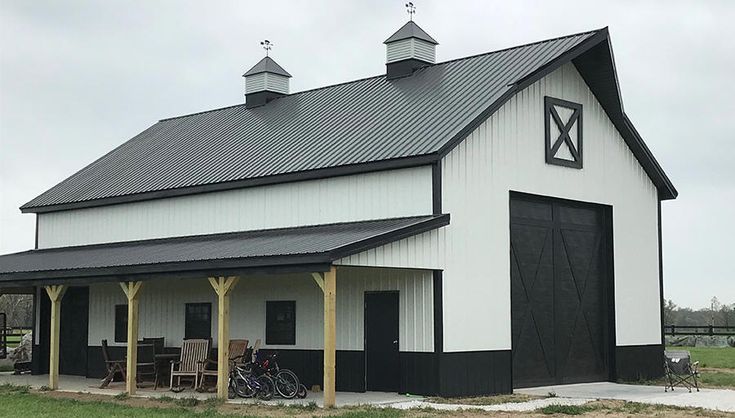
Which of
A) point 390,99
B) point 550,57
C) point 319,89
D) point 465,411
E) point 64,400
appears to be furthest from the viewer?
point 319,89

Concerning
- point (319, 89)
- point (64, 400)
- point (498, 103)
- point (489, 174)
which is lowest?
point (64, 400)

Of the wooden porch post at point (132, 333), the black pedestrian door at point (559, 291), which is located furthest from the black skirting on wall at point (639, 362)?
the wooden porch post at point (132, 333)

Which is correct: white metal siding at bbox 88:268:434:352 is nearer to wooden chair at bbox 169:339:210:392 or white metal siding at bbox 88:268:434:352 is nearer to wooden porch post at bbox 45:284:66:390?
wooden chair at bbox 169:339:210:392

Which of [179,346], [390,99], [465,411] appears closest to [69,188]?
[179,346]

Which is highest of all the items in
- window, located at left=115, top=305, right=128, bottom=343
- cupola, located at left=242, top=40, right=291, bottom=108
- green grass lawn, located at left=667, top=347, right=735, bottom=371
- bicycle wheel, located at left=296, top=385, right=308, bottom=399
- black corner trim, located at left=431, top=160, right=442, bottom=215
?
cupola, located at left=242, top=40, right=291, bottom=108

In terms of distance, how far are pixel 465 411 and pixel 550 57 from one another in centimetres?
892

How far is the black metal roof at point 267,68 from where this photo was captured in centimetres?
3053

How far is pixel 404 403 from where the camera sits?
1850 cm

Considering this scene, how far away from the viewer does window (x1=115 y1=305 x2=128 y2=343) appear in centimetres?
2670

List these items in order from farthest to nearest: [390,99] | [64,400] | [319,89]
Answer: [319,89]
[390,99]
[64,400]

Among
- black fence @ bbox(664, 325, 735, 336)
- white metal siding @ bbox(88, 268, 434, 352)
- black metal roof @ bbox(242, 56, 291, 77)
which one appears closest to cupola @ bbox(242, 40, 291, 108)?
black metal roof @ bbox(242, 56, 291, 77)

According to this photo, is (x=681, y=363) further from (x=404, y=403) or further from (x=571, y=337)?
(x=404, y=403)

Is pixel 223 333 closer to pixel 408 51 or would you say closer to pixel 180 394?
pixel 180 394

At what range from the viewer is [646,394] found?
20.8m
